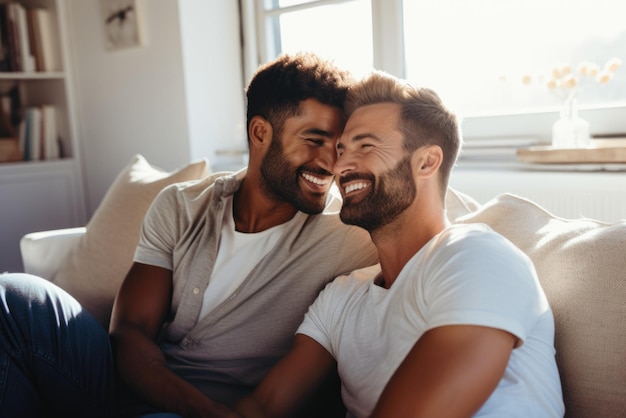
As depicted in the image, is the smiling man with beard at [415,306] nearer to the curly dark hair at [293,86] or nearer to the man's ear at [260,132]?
the curly dark hair at [293,86]

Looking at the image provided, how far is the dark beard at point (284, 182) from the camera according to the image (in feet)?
4.66

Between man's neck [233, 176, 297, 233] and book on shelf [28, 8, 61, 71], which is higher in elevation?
book on shelf [28, 8, 61, 71]

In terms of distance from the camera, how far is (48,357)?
1.21 meters

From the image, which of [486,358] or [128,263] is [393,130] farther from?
[128,263]

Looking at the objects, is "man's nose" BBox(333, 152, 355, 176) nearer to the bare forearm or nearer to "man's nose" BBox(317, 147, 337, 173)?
"man's nose" BBox(317, 147, 337, 173)

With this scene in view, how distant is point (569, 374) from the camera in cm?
98

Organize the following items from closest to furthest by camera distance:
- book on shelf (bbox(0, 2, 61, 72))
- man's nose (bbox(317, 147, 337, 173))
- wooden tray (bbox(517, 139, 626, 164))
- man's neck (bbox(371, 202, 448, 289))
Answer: man's neck (bbox(371, 202, 448, 289))
man's nose (bbox(317, 147, 337, 173))
wooden tray (bbox(517, 139, 626, 164))
book on shelf (bbox(0, 2, 61, 72))

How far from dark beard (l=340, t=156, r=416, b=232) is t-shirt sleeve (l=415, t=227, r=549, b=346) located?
0.66 ft

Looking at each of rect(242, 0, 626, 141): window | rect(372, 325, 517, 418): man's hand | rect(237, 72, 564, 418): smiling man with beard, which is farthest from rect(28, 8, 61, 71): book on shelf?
rect(372, 325, 517, 418): man's hand

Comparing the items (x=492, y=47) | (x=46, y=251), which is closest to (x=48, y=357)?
(x=46, y=251)

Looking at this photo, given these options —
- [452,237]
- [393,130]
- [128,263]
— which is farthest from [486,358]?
[128,263]

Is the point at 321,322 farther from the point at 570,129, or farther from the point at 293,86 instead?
the point at 570,129

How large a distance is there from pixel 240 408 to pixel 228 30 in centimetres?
209

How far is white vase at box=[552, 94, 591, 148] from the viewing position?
180cm
